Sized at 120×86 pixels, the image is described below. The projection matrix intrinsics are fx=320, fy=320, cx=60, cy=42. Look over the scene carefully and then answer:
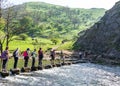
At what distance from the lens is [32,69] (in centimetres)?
5194

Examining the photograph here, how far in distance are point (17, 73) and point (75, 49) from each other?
7840 centimetres

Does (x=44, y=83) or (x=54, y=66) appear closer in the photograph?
(x=44, y=83)

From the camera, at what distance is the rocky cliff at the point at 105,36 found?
10881 cm

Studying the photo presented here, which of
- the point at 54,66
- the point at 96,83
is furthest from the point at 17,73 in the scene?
the point at 54,66

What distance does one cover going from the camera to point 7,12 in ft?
291

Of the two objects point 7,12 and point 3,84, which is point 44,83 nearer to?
point 3,84

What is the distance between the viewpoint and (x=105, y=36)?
390 ft

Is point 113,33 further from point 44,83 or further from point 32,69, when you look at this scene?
point 44,83

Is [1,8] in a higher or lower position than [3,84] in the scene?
higher

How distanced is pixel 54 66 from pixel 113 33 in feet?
190

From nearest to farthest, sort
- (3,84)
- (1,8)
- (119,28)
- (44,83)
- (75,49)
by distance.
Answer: (3,84) → (44,83) → (1,8) → (119,28) → (75,49)

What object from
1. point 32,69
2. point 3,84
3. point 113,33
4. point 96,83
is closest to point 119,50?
point 113,33

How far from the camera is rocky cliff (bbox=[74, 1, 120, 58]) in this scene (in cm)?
10881

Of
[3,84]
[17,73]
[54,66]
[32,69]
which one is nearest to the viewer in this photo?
[3,84]
